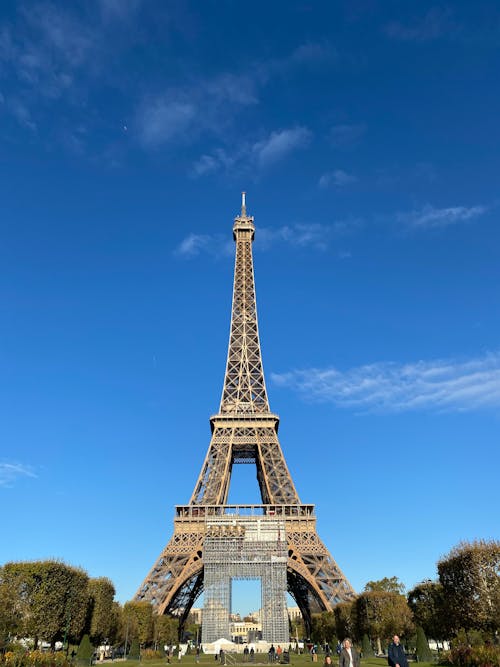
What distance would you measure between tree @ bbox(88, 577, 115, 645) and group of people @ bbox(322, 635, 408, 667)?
33.2 m

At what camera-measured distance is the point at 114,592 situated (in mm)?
46281

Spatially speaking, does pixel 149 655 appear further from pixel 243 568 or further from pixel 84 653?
pixel 84 653

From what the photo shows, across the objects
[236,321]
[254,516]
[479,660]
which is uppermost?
[236,321]

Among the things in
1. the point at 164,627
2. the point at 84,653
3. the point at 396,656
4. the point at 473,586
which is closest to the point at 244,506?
the point at 164,627

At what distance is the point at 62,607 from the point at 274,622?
23775 mm

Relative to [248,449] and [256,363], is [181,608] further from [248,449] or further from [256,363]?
[256,363]

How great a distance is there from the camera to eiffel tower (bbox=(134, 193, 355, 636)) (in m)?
51.1

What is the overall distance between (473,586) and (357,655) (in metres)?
21.5

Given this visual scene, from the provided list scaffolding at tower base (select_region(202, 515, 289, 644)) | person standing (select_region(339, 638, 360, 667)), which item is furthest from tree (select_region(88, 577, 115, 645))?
person standing (select_region(339, 638, 360, 667))

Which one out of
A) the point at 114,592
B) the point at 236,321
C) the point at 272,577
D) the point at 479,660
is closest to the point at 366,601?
the point at 272,577

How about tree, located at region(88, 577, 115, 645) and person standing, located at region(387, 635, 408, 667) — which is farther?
tree, located at region(88, 577, 115, 645)

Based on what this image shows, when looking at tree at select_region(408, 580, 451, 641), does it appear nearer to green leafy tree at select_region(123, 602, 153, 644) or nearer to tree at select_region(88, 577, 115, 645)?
green leafy tree at select_region(123, 602, 153, 644)

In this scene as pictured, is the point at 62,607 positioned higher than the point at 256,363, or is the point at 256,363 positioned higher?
the point at 256,363

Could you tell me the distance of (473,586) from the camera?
30.2 metres
